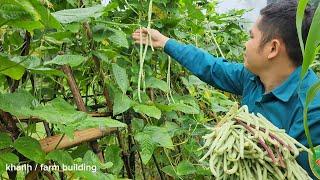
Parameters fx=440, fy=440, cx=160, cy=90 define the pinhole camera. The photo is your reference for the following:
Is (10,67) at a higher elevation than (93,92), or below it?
higher

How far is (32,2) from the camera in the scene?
0.52 m

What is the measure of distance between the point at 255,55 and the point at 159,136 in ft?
1.25

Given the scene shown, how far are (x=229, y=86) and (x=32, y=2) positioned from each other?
0.89 m

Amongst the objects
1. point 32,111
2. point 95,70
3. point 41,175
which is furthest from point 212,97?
point 32,111

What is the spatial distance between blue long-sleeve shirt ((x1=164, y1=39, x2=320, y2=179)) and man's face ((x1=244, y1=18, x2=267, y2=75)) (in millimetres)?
68

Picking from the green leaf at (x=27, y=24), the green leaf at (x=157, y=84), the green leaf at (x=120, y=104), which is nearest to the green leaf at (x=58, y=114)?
the green leaf at (x=27, y=24)

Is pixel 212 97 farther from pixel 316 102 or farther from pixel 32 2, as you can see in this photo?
pixel 32 2

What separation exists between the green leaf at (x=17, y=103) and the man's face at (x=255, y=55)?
641 mm

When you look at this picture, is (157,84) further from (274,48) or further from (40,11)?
(40,11)

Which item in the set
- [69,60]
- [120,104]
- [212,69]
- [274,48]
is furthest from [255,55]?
[69,60]

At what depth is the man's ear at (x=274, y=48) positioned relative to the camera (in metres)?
1.10

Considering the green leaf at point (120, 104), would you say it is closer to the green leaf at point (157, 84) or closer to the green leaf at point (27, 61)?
the green leaf at point (157, 84)

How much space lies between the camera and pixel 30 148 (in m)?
0.66

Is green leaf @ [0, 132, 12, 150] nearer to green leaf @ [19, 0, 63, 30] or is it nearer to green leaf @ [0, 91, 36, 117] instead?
green leaf @ [0, 91, 36, 117]
